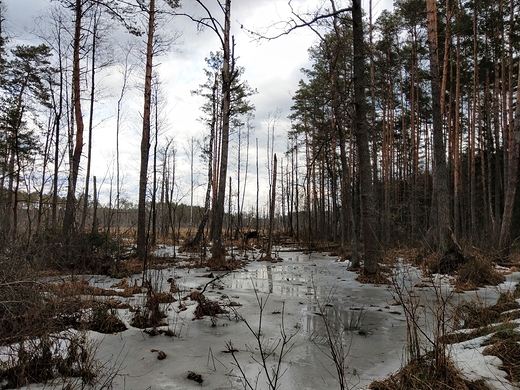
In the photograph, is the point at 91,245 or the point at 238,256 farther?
the point at 238,256

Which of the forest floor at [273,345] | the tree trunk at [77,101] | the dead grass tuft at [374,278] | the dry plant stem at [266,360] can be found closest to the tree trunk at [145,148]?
the tree trunk at [77,101]

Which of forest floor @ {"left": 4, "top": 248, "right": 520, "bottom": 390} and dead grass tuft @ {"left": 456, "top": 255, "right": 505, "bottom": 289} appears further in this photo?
dead grass tuft @ {"left": 456, "top": 255, "right": 505, "bottom": 289}

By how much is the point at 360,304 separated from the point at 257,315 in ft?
6.07

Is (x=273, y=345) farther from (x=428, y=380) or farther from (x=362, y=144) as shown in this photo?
(x=362, y=144)

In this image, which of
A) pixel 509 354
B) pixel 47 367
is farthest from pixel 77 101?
pixel 509 354

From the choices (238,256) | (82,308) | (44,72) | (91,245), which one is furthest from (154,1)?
(82,308)

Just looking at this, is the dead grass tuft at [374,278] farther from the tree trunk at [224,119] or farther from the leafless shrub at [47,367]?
the leafless shrub at [47,367]

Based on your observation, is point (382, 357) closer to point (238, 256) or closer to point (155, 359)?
point (155, 359)

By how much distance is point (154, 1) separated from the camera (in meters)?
11.1

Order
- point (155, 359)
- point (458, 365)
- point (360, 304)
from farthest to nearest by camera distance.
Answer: point (360, 304) → point (155, 359) → point (458, 365)

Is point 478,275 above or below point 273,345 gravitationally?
above

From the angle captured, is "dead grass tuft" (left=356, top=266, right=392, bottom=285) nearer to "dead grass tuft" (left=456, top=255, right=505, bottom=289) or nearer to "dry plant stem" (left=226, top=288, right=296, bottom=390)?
"dead grass tuft" (left=456, top=255, right=505, bottom=289)

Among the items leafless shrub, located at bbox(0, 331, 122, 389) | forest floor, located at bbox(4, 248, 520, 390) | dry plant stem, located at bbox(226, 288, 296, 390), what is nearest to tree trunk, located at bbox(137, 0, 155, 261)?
forest floor, located at bbox(4, 248, 520, 390)

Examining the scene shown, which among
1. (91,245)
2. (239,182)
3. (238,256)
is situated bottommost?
Answer: (238,256)
